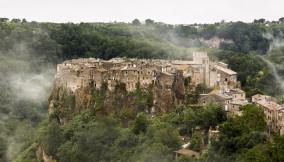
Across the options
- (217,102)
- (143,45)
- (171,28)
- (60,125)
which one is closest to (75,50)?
(143,45)

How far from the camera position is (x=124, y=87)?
221 feet

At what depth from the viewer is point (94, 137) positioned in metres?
65.1

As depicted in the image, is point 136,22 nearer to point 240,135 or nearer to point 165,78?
point 165,78

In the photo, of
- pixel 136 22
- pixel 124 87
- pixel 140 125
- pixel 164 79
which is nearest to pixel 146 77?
pixel 164 79

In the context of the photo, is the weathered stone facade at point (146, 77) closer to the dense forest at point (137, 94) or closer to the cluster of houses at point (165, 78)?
the cluster of houses at point (165, 78)

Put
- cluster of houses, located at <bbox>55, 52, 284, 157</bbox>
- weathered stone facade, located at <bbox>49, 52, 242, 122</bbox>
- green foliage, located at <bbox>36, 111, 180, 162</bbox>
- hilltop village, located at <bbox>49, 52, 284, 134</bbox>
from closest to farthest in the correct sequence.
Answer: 1. green foliage, located at <bbox>36, 111, 180, 162</bbox>
2. cluster of houses, located at <bbox>55, 52, 284, 157</bbox>
3. hilltop village, located at <bbox>49, 52, 284, 134</bbox>
4. weathered stone facade, located at <bbox>49, 52, 242, 122</bbox>

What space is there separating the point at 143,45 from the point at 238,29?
47.4 m

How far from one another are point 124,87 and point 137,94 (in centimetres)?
147

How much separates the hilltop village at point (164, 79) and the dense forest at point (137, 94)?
1.67 metres

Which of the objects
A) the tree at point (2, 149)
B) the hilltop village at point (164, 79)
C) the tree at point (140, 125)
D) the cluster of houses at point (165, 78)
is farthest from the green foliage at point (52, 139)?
the tree at point (2, 149)

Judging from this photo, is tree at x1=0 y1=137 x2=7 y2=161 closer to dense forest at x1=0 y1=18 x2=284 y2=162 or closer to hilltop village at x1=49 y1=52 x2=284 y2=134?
dense forest at x1=0 y1=18 x2=284 y2=162

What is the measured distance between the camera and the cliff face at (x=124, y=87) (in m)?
66.8

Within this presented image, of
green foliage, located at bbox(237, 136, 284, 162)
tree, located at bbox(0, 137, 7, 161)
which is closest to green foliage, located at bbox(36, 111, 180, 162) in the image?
green foliage, located at bbox(237, 136, 284, 162)

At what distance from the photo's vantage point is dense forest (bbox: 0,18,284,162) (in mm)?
59062
